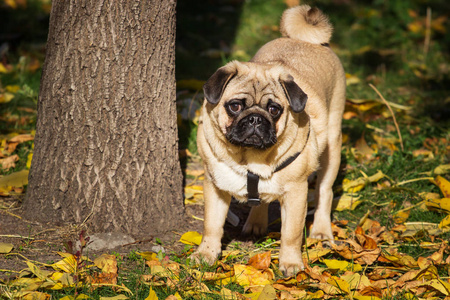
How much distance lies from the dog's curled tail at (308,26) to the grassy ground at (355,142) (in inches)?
42.5

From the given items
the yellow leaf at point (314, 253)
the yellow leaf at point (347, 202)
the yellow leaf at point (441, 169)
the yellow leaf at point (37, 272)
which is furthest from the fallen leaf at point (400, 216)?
the yellow leaf at point (37, 272)

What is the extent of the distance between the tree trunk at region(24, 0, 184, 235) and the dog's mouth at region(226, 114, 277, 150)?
0.73 meters

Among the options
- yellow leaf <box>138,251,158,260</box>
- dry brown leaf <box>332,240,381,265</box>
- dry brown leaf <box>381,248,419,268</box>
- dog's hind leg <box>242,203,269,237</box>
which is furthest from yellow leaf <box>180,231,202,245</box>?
dry brown leaf <box>381,248,419,268</box>

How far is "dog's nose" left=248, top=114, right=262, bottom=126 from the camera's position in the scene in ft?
11.0

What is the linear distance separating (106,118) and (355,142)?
3.18 m

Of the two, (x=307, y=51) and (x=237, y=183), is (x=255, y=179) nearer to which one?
(x=237, y=183)

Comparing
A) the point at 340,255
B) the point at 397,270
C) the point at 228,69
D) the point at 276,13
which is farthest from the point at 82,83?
the point at 276,13

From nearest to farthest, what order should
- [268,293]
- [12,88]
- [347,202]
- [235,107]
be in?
[268,293], [235,107], [347,202], [12,88]

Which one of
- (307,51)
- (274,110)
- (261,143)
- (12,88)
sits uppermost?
(307,51)

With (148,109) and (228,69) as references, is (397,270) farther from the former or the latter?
(148,109)

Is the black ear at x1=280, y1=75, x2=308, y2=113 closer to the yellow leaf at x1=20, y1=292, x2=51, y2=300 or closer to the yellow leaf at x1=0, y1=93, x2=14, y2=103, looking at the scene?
the yellow leaf at x1=20, y1=292, x2=51, y2=300

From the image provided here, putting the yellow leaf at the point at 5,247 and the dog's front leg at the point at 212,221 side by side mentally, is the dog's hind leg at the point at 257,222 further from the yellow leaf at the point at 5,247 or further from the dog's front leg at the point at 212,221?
the yellow leaf at the point at 5,247

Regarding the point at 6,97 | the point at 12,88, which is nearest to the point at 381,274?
the point at 6,97

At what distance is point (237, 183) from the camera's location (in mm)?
3605
